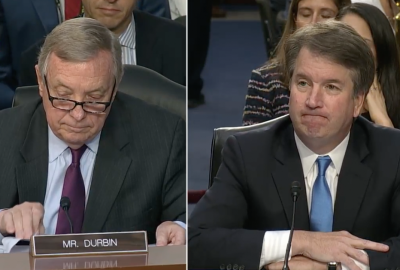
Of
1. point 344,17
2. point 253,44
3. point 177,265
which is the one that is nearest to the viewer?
point 177,265

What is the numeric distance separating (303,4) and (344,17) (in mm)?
386

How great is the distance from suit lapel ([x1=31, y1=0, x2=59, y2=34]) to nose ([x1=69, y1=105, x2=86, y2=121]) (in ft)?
0.81

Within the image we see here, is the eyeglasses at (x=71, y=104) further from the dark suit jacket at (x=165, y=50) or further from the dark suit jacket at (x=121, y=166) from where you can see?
the dark suit jacket at (x=165, y=50)

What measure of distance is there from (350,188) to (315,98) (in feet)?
0.96

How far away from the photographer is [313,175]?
266 centimetres

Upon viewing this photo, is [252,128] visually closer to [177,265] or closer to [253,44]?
[177,265]

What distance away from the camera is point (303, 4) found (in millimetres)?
3787

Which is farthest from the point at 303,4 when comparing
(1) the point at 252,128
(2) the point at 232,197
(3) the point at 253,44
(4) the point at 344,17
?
(3) the point at 253,44

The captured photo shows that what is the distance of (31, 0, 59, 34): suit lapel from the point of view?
2600 millimetres

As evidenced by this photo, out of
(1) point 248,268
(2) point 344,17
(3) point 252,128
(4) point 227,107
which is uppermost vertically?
(2) point 344,17

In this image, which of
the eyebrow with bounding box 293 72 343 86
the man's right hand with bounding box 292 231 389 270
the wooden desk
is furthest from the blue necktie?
the wooden desk

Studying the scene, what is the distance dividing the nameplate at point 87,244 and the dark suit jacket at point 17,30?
0.51 meters

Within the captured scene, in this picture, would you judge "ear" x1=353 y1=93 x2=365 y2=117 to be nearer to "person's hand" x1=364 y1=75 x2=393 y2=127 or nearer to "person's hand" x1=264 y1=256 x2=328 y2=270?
"person's hand" x1=264 y1=256 x2=328 y2=270

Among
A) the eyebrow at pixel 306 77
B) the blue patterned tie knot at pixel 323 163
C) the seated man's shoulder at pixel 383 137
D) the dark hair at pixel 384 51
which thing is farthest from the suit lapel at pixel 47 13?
the dark hair at pixel 384 51
